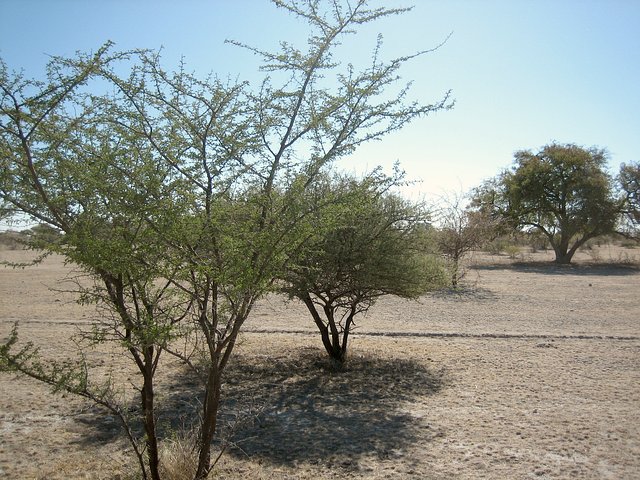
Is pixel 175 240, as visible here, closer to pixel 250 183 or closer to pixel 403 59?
pixel 250 183

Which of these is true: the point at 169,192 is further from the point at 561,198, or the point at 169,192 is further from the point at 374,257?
the point at 561,198

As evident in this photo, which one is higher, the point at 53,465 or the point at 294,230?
the point at 294,230

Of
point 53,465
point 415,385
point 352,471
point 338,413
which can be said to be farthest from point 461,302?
point 53,465

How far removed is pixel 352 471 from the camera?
16.4ft

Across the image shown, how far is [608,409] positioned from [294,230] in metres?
4.81

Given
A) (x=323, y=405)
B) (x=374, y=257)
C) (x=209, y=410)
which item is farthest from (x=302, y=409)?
(x=209, y=410)

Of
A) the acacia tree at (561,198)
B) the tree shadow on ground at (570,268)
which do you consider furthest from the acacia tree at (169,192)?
the acacia tree at (561,198)

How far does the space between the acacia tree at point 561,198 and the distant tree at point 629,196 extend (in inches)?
32.0

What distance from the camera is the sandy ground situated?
5.10 metres

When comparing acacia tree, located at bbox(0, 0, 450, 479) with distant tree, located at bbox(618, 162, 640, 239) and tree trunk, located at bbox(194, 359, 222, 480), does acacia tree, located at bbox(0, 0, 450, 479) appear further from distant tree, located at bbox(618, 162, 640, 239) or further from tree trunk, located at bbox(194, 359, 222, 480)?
distant tree, located at bbox(618, 162, 640, 239)

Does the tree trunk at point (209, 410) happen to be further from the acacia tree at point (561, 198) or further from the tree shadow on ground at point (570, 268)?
the acacia tree at point (561, 198)

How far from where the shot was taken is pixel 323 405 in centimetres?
701

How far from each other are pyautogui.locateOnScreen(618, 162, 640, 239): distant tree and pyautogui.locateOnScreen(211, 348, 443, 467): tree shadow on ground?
28.2 m

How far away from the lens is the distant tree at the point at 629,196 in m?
32.1
